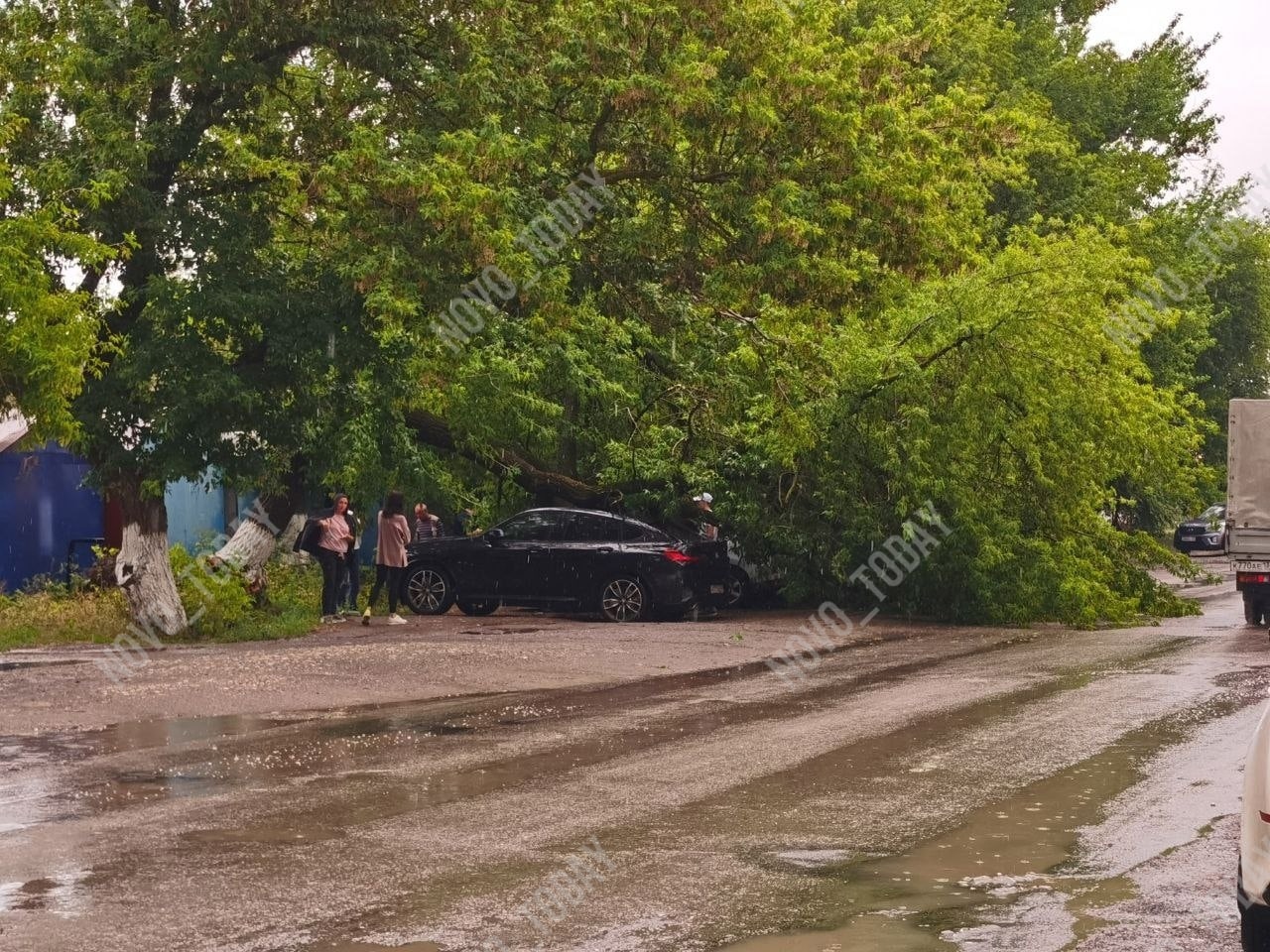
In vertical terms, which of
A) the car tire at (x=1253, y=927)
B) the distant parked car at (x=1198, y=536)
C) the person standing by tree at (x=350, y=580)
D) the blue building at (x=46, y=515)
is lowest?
the car tire at (x=1253, y=927)

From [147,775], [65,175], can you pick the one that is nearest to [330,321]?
[65,175]

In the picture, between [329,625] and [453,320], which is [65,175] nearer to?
[453,320]

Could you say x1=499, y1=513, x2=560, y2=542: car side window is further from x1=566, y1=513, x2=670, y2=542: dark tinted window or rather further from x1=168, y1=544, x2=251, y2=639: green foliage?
x1=168, y1=544, x2=251, y2=639: green foliage

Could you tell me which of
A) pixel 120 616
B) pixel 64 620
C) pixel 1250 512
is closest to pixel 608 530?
pixel 120 616

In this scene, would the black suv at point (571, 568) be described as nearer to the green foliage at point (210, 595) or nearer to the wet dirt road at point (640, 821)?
the green foliage at point (210, 595)

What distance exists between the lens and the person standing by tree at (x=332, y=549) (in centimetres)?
2261

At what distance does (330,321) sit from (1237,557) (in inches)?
489

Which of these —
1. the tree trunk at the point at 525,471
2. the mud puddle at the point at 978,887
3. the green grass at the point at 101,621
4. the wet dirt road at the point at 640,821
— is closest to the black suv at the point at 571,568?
the tree trunk at the point at 525,471

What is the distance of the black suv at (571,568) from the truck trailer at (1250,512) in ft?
22.7

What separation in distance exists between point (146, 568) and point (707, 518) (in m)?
8.93

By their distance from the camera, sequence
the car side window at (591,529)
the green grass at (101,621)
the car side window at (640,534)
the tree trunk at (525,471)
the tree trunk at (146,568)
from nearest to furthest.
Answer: the green grass at (101,621)
the tree trunk at (146,568)
the car side window at (640,534)
the car side window at (591,529)
the tree trunk at (525,471)

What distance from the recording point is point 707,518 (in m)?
26.2

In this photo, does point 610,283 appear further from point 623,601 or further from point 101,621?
point 101,621

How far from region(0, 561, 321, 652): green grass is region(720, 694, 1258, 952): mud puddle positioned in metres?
12.9
